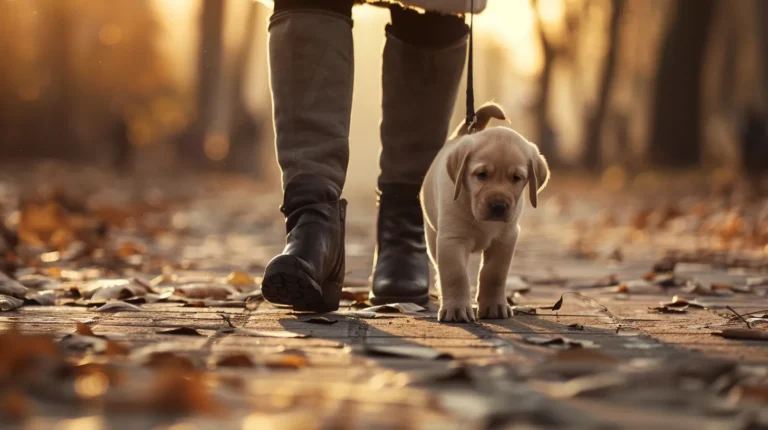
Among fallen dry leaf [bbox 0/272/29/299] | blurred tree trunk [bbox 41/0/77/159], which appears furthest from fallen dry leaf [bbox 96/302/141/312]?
blurred tree trunk [bbox 41/0/77/159]

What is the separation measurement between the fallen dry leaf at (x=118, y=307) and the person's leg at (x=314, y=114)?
0.58 meters

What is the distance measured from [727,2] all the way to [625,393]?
21.5 m

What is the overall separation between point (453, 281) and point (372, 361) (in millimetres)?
1052

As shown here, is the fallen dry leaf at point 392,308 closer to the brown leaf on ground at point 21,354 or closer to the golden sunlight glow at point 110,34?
Result: the brown leaf on ground at point 21,354

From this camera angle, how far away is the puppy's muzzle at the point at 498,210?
354 cm

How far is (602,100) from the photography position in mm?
29953

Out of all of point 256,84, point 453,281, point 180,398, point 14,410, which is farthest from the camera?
point 256,84

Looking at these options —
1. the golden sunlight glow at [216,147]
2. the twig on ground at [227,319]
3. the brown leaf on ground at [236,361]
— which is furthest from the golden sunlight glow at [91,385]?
the golden sunlight glow at [216,147]

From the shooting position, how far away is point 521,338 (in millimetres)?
2938

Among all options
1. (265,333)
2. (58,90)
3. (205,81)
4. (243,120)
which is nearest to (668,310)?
(265,333)

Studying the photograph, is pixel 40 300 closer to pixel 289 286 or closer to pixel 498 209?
pixel 289 286

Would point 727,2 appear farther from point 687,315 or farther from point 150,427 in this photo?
point 150,427

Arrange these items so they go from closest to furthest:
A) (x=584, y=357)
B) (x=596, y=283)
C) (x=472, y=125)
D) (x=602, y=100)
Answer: (x=584, y=357) < (x=472, y=125) < (x=596, y=283) < (x=602, y=100)

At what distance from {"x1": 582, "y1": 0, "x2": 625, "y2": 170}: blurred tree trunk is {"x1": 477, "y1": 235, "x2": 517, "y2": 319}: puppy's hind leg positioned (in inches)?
954
